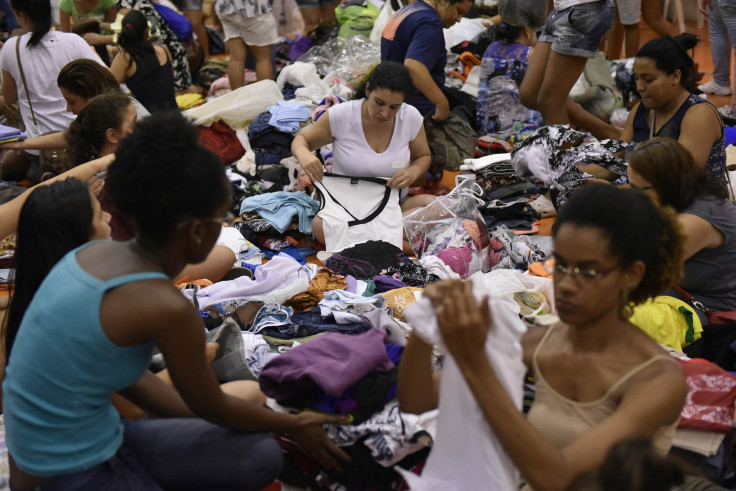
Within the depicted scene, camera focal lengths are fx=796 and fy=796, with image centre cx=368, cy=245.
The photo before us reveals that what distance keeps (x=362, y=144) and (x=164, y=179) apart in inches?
117

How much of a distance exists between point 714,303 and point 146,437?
7.78ft

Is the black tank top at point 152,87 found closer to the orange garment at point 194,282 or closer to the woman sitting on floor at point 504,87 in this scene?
the orange garment at point 194,282

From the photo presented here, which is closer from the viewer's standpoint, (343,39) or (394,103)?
(394,103)

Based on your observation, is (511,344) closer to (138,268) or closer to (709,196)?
(138,268)

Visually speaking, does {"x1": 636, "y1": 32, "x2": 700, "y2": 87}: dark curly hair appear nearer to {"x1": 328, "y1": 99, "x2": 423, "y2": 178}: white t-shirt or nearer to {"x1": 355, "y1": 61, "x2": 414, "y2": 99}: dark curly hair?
{"x1": 355, "y1": 61, "x2": 414, "y2": 99}: dark curly hair

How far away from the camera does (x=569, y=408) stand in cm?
194

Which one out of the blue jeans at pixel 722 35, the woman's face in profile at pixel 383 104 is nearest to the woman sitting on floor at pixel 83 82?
the woman's face in profile at pixel 383 104

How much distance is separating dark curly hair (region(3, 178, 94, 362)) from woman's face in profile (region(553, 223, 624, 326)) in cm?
141

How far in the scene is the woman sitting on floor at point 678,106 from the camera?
3.96m

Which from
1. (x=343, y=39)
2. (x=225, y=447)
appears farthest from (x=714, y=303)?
(x=343, y=39)

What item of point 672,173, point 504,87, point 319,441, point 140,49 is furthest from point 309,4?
point 319,441

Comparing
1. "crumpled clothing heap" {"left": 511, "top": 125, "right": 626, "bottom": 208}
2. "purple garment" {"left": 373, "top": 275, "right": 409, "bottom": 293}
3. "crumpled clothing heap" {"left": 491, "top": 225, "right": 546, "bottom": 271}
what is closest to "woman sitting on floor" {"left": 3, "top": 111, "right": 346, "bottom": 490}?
"purple garment" {"left": 373, "top": 275, "right": 409, "bottom": 293}

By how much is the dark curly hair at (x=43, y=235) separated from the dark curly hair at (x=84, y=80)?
2.17 meters

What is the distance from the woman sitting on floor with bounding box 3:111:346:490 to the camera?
1.88 m
